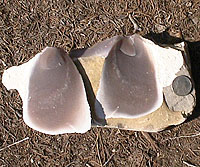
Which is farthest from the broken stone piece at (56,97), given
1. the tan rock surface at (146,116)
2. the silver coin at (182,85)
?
the silver coin at (182,85)

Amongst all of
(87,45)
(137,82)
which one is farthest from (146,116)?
(87,45)

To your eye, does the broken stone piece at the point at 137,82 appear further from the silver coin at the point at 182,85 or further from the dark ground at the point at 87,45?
the dark ground at the point at 87,45

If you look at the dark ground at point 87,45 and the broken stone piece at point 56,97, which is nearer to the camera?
the broken stone piece at point 56,97

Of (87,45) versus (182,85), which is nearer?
(182,85)

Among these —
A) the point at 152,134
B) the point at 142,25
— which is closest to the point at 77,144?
the point at 152,134

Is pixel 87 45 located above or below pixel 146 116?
above

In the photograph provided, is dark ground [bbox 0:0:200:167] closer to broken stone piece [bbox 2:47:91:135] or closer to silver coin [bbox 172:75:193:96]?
silver coin [bbox 172:75:193:96]

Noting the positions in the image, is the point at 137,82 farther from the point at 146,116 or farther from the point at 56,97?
the point at 56,97
